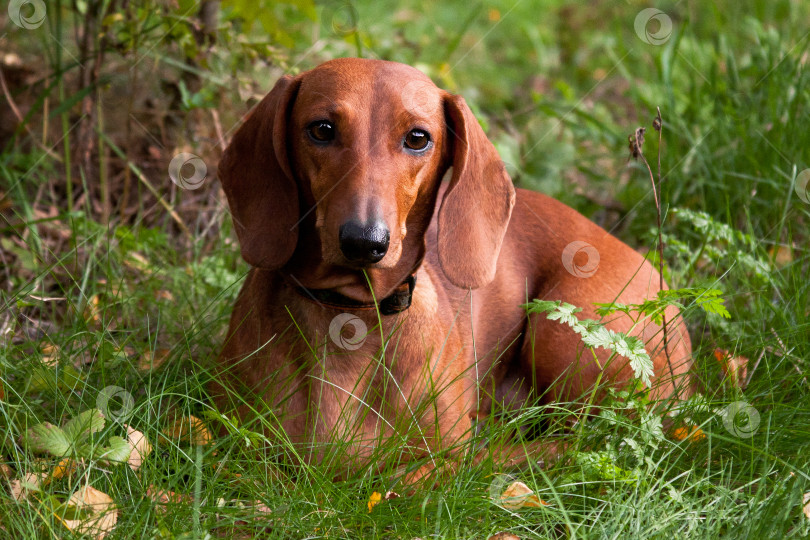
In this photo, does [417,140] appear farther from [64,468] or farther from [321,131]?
[64,468]

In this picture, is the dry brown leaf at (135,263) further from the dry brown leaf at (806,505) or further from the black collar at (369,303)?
the dry brown leaf at (806,505)

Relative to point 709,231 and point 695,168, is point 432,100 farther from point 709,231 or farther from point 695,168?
point 695,168

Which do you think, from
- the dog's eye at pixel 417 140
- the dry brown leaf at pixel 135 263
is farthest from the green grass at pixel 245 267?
the dog's eye at pixel 417 140

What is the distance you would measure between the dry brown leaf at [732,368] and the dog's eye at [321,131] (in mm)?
1321

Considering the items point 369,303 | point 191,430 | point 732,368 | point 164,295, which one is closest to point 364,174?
point 369,303

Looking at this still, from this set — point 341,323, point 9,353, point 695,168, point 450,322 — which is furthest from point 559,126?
point 9,353

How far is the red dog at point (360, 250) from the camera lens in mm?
2375

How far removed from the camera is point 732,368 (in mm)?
2715

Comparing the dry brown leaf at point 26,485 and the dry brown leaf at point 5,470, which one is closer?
the dry brown leaf at point 26,485

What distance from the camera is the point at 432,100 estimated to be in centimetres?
258

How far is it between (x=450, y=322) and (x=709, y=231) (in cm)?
96

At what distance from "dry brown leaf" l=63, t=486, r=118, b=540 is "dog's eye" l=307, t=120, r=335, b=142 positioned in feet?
3.45

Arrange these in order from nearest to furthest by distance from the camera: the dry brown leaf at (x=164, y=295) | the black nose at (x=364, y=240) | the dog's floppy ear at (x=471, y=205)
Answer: the black nose at (x=364, y=240)
the dog's floppy ear at (x=471, y=205)
the dry brown leaf at (x=164, y=295)

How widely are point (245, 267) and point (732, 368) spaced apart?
6.23 feet
